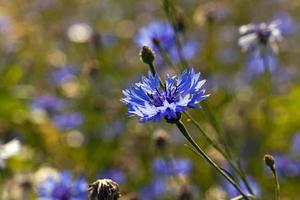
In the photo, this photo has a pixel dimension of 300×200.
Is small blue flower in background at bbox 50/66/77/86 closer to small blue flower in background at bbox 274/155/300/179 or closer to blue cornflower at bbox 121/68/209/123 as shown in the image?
small blue flower in background at bbox 274/155/300/179

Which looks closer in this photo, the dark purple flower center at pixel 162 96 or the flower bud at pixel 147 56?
the dark purple flower center at pixel 162 96

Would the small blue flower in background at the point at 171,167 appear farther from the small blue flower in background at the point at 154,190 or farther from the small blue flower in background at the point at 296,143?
the small blue flower in background at the point at 296,143

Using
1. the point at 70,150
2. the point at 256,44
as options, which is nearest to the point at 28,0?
the point at 70,150

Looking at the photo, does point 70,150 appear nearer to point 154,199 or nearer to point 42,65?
point 154,199

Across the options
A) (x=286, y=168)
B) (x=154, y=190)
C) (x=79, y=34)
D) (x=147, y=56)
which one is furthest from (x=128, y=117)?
(x=79, y=34)

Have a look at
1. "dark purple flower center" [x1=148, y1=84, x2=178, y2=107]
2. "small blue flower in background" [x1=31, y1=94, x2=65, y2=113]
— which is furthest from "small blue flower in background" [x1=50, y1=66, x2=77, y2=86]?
"dark purple flower center" [x1=148, y1=84, x2=178, y2=107]

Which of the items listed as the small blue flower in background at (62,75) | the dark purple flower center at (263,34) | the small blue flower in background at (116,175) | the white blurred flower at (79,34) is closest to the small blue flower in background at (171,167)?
the small blue flower in background at (116,175)
